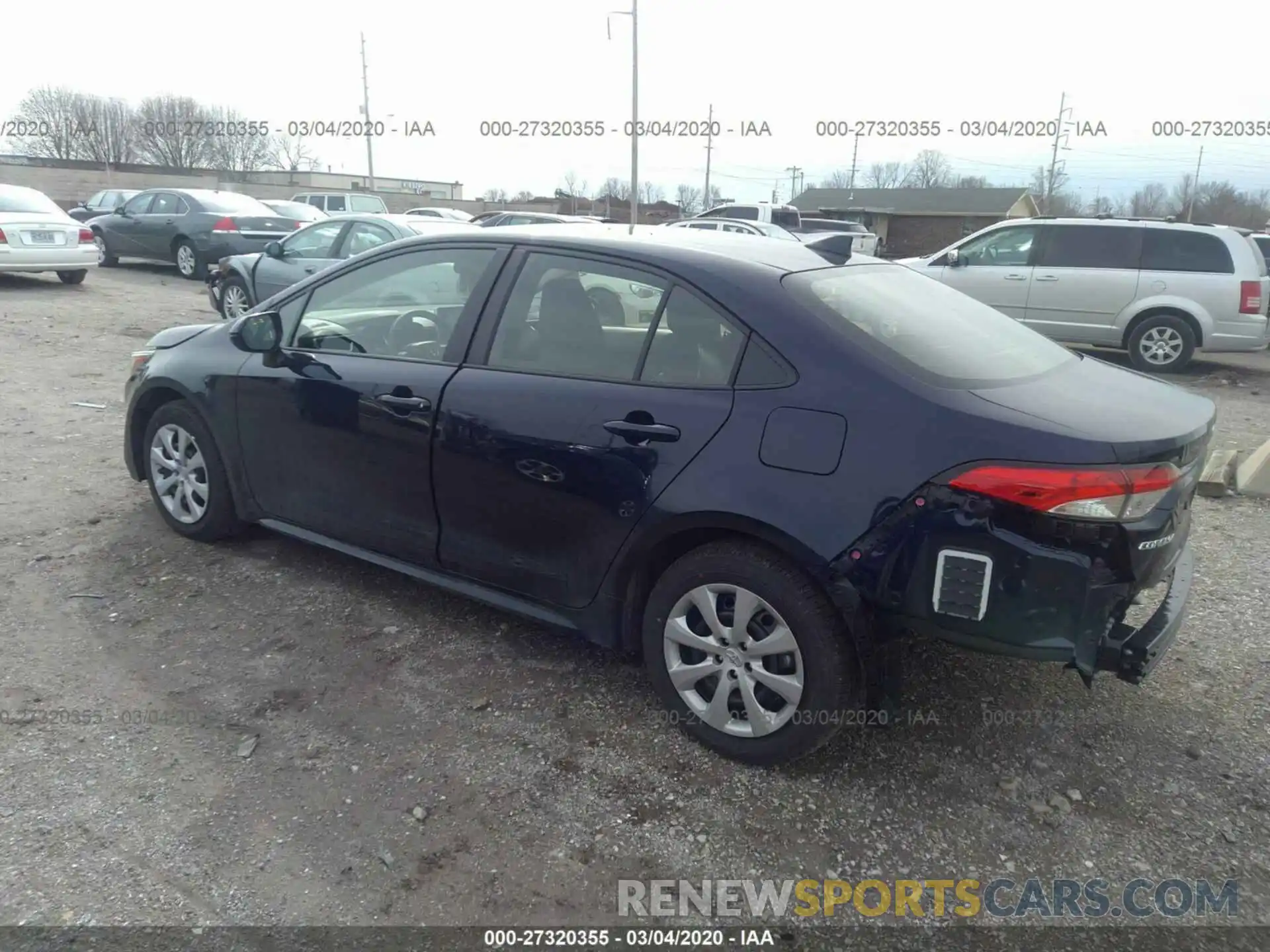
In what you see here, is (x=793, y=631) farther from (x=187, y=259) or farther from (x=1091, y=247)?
(x=187, y=259)

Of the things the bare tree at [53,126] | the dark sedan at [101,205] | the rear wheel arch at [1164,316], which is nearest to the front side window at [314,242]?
the rear wheel arch at [1164,316]

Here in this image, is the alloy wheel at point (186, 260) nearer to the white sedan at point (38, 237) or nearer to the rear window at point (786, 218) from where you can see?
the white sedan at point (38, 237)

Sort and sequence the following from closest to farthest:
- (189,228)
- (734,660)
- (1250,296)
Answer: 1. (734,660)
2. (1250,296)
3. (189,228)

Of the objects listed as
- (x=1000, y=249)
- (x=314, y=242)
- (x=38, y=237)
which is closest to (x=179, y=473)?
(x=314, y=242)

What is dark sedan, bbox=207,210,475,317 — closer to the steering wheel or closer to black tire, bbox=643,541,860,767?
the steering wheel

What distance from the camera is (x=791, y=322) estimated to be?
288 centimetres

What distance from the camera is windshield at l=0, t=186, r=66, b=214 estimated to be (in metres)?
13.2

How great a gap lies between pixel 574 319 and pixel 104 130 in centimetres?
7788

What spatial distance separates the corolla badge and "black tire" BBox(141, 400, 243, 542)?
3.81 metres

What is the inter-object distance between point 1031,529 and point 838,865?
110cm

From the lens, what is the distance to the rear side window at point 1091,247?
1102cm

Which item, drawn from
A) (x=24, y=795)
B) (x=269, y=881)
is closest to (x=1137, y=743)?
(x=269, y=881)

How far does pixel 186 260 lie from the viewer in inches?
649

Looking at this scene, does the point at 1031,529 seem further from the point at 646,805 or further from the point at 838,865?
the point at 646,805
